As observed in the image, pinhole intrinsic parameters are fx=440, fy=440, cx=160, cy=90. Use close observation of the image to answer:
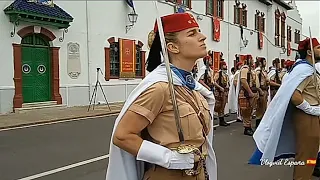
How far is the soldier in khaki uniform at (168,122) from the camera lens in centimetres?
241

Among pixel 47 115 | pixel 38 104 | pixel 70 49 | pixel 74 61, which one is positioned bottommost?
pixel 47 115

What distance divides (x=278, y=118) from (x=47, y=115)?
11.3 meters

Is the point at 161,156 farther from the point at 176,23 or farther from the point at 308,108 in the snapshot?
the point at 308,108

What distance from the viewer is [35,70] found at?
1702 cm

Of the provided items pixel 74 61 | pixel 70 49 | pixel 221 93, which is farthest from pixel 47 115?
pixel 221 93

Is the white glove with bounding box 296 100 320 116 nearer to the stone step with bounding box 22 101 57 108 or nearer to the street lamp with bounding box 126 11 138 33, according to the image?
the stone step with bounding box 22 101 57 108

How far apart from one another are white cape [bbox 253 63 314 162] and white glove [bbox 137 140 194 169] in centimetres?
275

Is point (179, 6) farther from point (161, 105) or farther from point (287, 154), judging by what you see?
point (161, 105)

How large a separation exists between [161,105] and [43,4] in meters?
15.2

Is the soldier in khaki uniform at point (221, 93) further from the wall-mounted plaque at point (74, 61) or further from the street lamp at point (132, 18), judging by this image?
the street lamp at point (132, 18)

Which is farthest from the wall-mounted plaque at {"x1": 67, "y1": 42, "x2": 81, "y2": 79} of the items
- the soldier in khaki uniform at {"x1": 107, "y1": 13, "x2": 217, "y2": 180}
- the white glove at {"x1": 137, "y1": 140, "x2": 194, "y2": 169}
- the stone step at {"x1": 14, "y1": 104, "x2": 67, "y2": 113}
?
the white glove at {"x1": 137, "y1": 140, "x2": 194, "y2": 169}

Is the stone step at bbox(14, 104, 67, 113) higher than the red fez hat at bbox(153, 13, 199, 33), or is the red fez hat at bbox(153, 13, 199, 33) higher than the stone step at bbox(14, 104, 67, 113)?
the red fez hat at bbox(153, 13, 199, 33)

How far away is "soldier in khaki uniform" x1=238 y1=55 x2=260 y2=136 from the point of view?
33.7 feet

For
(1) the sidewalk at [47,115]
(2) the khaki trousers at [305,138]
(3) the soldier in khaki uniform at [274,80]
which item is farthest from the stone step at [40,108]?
(2) the khaki trousers at [305,138]
